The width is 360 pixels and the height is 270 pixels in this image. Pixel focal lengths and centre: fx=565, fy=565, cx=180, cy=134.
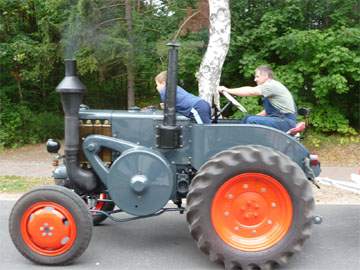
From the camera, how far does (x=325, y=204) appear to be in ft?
23.9

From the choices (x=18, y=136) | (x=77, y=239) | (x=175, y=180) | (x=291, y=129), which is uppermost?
(x=291, y=129)

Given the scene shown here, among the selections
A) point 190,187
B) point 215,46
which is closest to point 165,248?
point 190,187

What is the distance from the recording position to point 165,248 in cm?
535

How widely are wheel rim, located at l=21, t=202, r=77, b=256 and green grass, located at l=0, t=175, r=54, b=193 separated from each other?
349cm

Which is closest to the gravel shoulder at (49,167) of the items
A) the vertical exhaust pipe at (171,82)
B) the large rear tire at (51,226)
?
the large rear tire at (51,226)

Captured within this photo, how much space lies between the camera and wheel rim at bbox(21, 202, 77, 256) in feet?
15.4

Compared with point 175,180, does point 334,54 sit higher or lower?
higher

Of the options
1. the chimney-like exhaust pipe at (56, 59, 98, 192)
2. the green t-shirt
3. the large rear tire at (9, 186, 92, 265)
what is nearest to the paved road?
the large rear tire at (9, 186, 92, 265)

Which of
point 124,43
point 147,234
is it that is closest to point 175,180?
point 147,234

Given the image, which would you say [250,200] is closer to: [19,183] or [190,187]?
[190,187]

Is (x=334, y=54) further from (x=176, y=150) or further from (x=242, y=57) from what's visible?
(x=176, y=150)

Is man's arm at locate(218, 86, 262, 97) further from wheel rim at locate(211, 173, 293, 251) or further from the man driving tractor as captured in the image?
wheel rim at locate(211, 173, 293, 251)

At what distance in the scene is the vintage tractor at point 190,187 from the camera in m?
4.61

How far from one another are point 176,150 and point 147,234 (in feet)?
3.78
